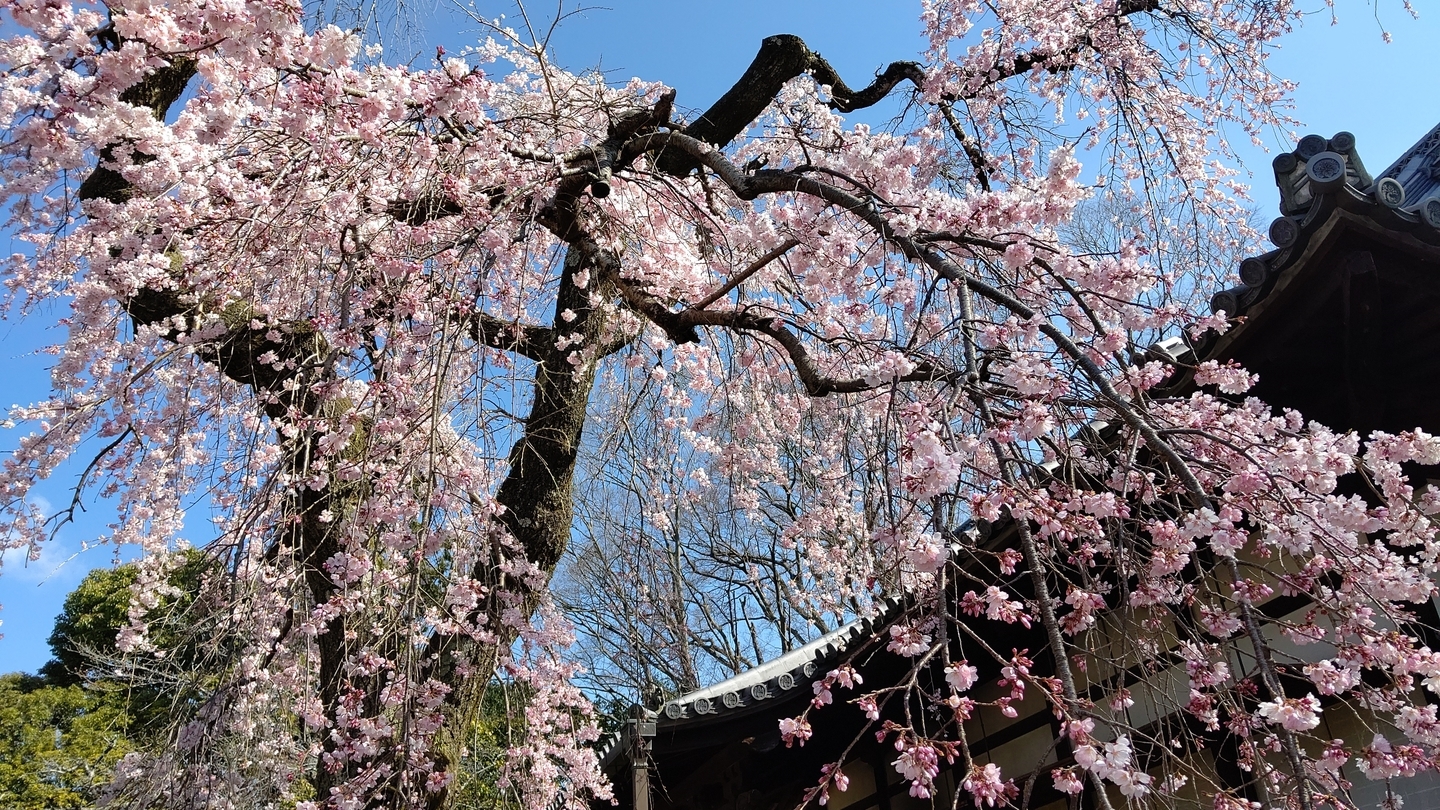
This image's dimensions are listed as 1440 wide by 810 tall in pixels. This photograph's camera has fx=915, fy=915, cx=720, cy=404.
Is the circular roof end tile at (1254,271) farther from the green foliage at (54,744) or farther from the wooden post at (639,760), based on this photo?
the green foliage at (54,744)

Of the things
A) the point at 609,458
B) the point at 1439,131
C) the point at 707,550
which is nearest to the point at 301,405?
the point at 609,458

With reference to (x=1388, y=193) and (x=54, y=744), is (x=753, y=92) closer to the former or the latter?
(x=1388, y=193)

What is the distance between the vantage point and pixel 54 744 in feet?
36.2

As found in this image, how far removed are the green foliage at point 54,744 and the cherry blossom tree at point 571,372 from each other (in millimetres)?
7171

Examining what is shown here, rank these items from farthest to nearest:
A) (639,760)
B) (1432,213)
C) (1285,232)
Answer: (639,760), (1285,232), (1432,213)

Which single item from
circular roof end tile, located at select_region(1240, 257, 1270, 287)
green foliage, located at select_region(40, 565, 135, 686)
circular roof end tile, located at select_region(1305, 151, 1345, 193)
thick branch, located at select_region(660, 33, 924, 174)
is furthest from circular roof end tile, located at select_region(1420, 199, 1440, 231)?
green foliage, located at select_region(40, 565, 135, 686)

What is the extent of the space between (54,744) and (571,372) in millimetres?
11041

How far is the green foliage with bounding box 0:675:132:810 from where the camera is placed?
33.8 ft

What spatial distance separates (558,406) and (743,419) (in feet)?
4.39

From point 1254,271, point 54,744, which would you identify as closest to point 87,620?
point 54,744

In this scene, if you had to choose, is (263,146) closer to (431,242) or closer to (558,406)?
(431,242)

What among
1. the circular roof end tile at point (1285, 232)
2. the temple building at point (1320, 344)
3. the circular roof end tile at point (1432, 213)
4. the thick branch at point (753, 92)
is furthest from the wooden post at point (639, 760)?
the circular roof end tile at point (1432, 213)

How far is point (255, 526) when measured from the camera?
3.45 meters

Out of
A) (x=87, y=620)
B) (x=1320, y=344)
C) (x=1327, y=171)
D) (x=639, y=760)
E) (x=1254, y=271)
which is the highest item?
(x=87, y=620)
